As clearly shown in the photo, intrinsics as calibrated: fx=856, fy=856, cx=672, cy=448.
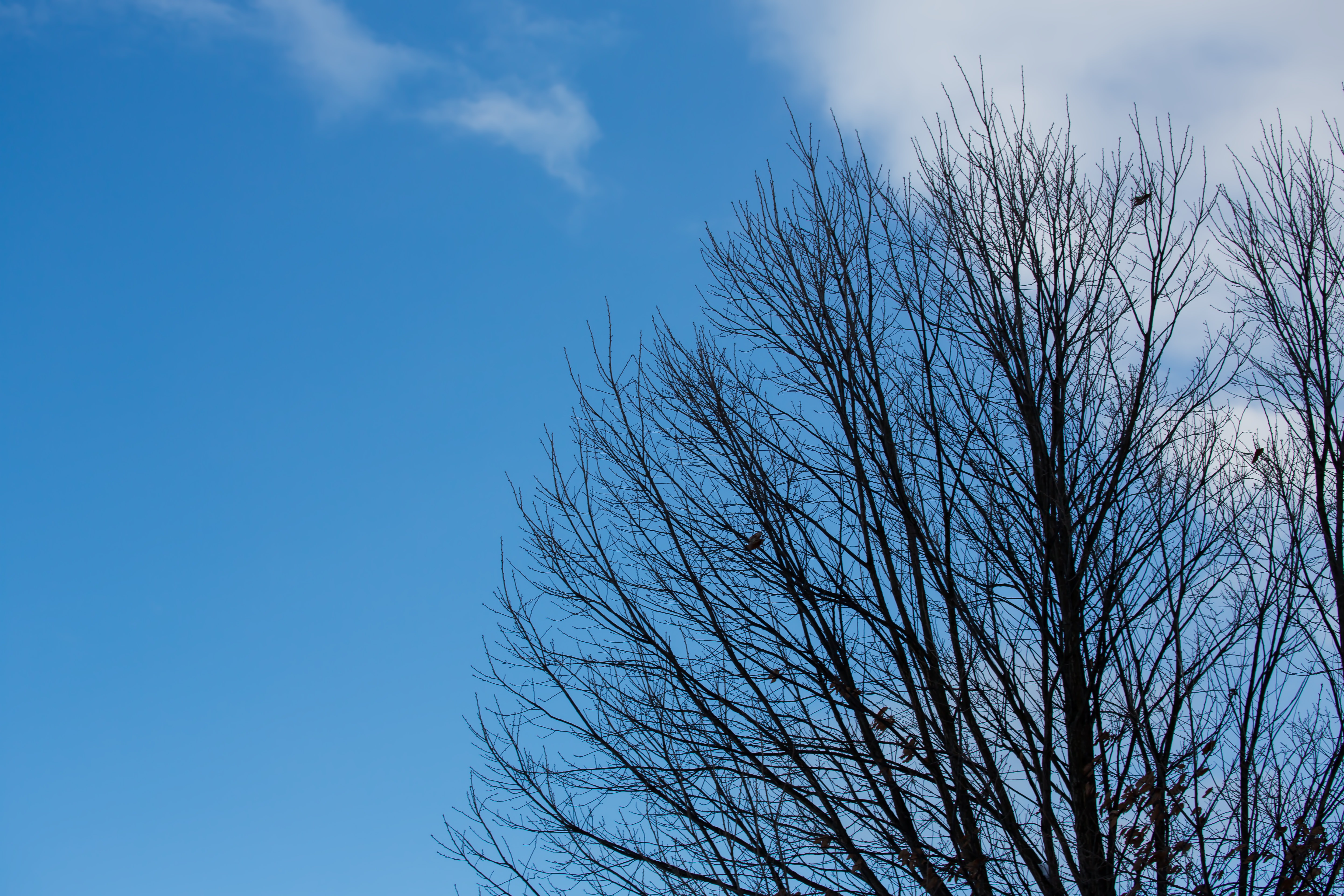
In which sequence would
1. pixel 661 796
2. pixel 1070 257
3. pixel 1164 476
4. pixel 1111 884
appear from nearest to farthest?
pixel 1111 884 < pixel 661 796 < pixel 1164 476 < pixel 1070 257

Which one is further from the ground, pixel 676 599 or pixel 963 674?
pixel 676 599

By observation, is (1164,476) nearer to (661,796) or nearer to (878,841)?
(878,841)

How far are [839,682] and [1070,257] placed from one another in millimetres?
2493

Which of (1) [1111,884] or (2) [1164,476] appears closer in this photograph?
(1) [1111,884]

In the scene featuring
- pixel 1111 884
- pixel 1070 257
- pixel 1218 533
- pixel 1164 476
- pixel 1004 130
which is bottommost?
pixel 1111 884

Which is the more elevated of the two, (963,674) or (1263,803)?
(963,674)

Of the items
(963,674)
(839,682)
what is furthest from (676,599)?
(963,674)

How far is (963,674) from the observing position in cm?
354

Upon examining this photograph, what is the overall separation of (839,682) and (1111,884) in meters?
1.24

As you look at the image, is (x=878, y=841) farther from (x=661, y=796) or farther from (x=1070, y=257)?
(x=1070, y=257)

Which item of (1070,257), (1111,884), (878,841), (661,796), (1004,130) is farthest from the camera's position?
(1004,130)

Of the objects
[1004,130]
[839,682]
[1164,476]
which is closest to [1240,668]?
[1164,476]

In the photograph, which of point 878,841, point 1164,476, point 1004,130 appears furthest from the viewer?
point 1004,130

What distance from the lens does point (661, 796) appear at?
3.72 m
